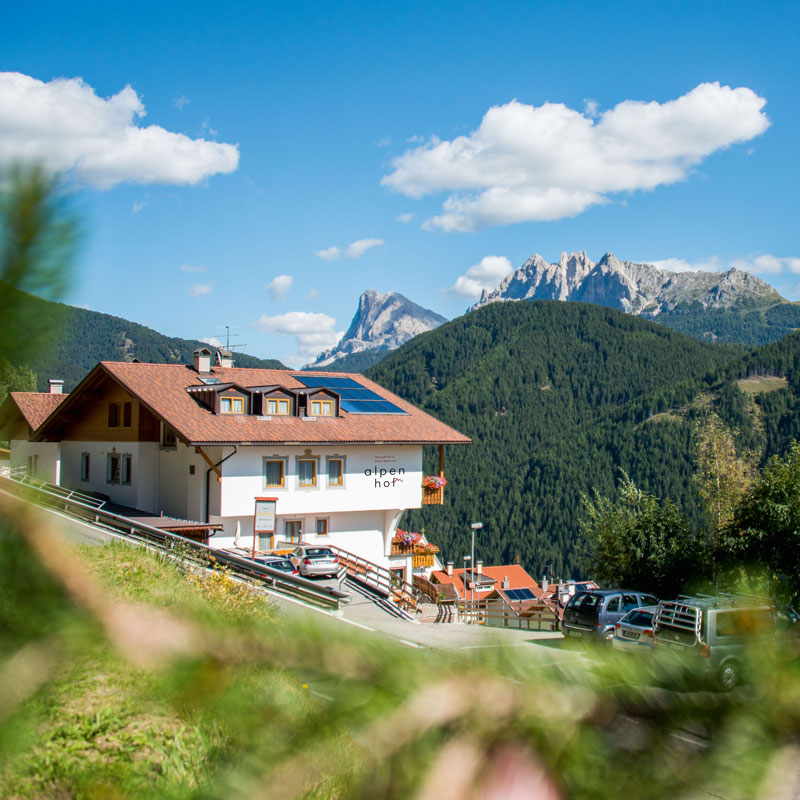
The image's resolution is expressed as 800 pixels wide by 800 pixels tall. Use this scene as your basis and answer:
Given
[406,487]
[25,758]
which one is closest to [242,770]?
[25,758]

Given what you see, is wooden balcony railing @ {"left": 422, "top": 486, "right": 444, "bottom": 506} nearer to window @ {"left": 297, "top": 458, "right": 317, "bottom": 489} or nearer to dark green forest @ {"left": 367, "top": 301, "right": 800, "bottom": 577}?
window @ {"left": 297, "top": 458, "right": 317, "bottom": 489}

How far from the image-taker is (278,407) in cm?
3041

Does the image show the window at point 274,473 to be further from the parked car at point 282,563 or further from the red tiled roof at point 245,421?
the parked car at point 282,563

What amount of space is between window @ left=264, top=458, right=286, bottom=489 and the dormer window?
2.51 meters

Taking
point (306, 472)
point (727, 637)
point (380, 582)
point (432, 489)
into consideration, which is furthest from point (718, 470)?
point (727, 637)

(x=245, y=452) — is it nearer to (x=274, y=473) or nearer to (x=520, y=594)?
(x=274, y=473)

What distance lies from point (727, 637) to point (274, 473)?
1113 inches

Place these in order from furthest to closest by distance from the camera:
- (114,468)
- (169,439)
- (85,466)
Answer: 1. (85,466)
2. (114,468)
3. (169,439)

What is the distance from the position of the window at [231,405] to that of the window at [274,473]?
274 cm

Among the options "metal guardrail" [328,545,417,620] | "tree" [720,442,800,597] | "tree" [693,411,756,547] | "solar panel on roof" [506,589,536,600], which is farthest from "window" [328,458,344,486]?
"solar panel on roof" [506,589,536,600]

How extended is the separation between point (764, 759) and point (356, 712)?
0.49m

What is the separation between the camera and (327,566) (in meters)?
26.4

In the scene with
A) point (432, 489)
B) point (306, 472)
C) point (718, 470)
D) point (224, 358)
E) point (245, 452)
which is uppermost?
point (224, 358)

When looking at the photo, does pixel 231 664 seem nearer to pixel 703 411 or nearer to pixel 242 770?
pixel 242 770
